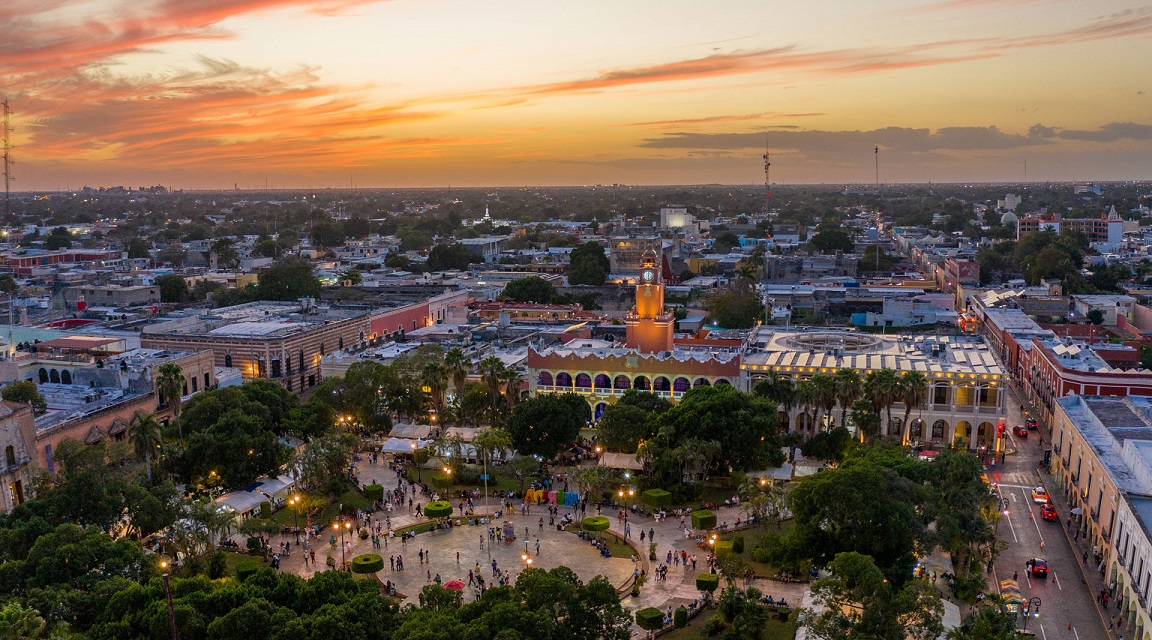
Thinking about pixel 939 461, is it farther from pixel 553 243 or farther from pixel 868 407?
pixel 553 243

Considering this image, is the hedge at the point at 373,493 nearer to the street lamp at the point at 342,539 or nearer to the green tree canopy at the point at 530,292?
the street lamp at the point at 342,539

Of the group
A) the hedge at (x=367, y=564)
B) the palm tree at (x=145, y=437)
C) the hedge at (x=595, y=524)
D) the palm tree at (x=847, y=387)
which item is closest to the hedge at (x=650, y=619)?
the hedge at (x=595, y=524)

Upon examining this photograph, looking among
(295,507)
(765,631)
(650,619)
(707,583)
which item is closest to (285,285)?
(295,507)

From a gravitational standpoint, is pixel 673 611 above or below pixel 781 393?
below

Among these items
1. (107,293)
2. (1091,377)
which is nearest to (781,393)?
(1091,377)

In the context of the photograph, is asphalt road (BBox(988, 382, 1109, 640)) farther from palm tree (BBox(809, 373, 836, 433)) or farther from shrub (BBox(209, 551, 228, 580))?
shrub (BBox(209, 551, 228, 580))

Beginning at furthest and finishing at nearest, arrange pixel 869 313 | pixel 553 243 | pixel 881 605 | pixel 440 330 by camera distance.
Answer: pixel 553 243 < pixel 869 313 < pixel 440 330 < pixel 881 605

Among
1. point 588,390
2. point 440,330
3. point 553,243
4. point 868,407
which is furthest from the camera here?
point 553,243
